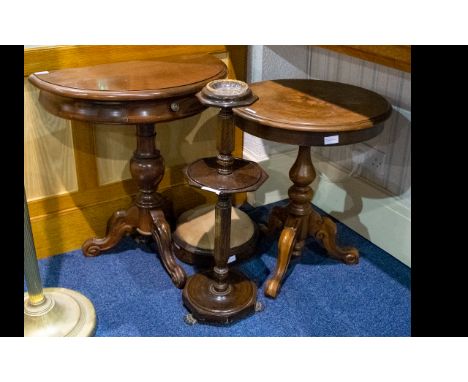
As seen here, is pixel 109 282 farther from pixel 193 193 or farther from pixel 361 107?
pixel 361 107

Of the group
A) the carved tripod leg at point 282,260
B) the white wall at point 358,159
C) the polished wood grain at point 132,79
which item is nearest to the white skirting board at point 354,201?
the white wall at point 358,159

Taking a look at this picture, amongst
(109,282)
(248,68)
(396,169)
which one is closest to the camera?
(109,282)

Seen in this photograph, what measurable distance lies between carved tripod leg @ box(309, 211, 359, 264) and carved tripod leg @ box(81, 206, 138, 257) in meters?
0.75

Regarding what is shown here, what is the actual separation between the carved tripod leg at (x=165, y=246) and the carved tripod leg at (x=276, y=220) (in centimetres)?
48

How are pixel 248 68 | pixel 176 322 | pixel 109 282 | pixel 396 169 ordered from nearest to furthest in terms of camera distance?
pixel 176 322
pixel 109 282
pixel 396 169
pixel 248 68

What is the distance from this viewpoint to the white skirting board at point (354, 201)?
233 centimetres

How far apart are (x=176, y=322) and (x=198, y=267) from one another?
36 cm

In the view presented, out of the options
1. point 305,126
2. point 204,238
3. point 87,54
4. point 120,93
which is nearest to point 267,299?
point 204,238

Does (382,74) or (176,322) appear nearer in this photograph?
(176,322)

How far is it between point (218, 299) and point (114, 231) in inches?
23.7

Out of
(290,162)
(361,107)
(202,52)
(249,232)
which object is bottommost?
(249,232)

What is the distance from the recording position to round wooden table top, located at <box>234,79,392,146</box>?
5.98 ft

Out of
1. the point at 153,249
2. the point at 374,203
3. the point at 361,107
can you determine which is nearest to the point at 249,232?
the point at 153,249

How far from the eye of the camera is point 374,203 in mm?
2432
